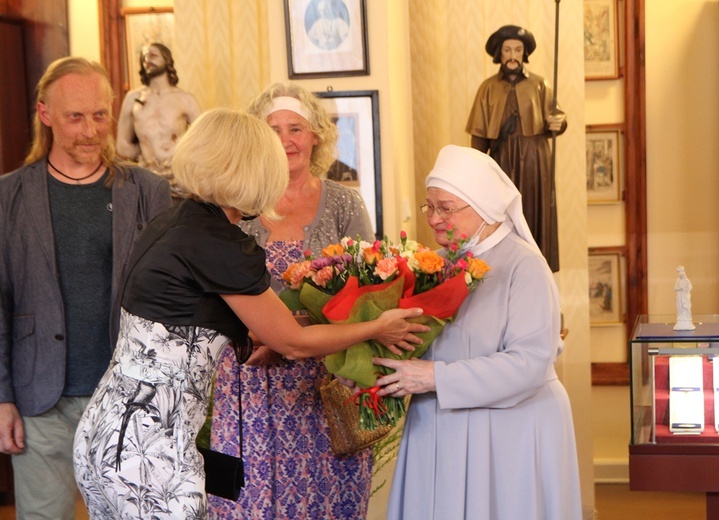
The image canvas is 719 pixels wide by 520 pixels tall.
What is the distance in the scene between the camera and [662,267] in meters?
6.98

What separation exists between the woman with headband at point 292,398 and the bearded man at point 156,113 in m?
2.00

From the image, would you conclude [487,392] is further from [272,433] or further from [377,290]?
[272,433]

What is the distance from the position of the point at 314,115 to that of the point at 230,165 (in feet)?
3.87

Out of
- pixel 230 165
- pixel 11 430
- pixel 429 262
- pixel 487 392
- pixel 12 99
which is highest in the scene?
pixel 12 99

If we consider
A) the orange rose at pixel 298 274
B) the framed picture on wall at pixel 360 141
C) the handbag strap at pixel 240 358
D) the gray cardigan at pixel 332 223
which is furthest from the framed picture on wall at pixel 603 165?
the orange rose at pixel 298 274

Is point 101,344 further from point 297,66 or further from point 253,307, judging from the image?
point 297,66

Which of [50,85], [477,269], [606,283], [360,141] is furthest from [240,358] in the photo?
[606,283]

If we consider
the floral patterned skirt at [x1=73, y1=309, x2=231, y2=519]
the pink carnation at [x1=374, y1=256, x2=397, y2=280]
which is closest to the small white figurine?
the pink carnation at [x1=374, y1=256, x2=397, y2=280]

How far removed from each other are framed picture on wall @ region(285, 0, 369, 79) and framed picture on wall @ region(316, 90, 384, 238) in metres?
0.13

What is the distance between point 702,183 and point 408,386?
4.64 metres

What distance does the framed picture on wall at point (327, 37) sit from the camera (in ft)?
16.5

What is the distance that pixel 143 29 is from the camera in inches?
277

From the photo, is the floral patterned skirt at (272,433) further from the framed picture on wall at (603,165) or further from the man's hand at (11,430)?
the framed picture on wall at (603,165)

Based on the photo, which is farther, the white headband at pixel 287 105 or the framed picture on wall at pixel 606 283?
the framed picture on wall at pixel 606 283
